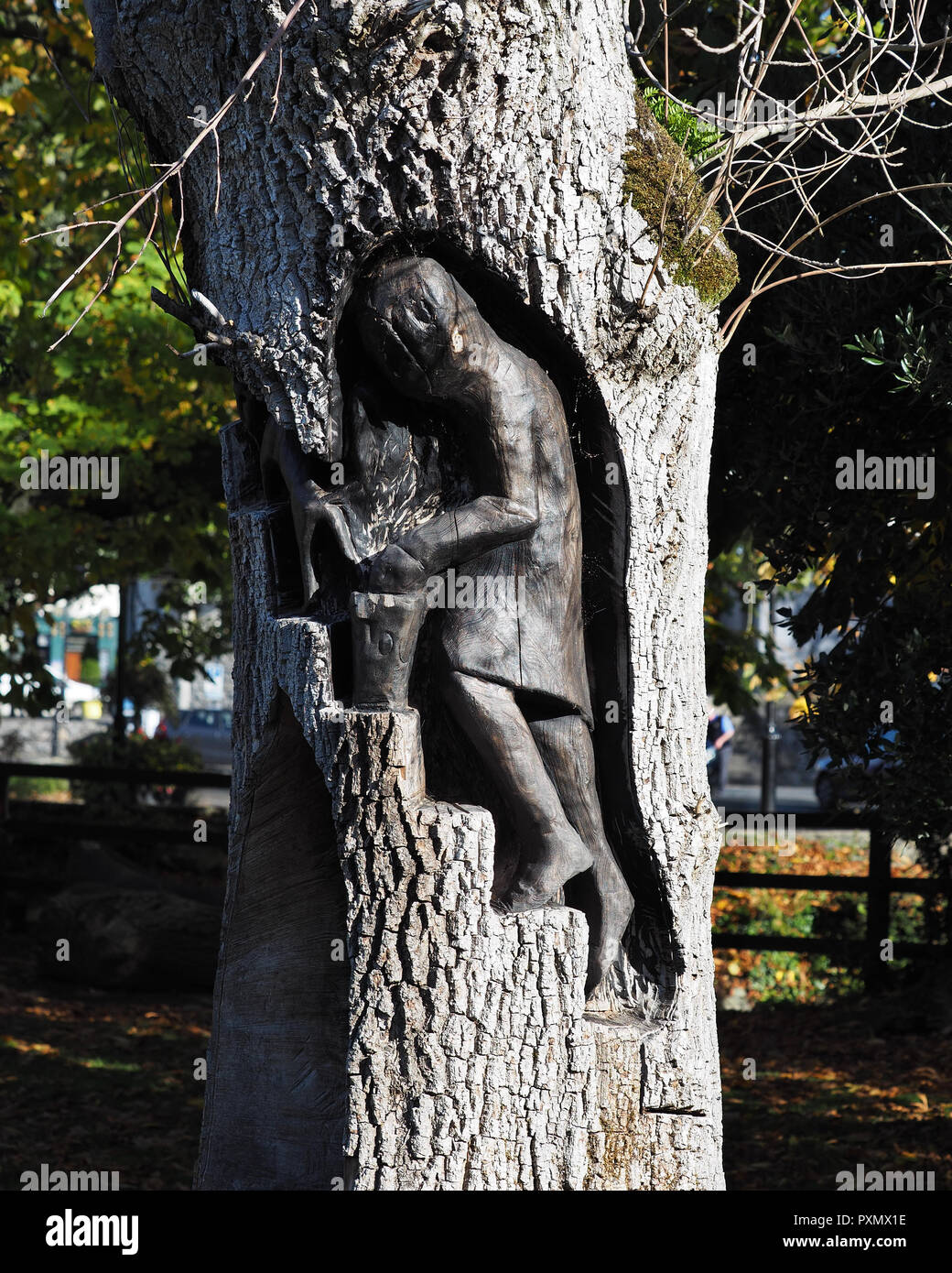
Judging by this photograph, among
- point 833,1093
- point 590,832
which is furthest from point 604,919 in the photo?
point 833,1093

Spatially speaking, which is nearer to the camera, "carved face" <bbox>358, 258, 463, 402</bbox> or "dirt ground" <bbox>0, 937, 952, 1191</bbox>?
"carved face" <bbox>358, 258, 463, 402</bbox>

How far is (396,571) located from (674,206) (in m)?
1.17

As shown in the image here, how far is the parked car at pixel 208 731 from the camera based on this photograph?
23047mm

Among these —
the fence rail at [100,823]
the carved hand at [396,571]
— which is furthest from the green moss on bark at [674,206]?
the fence rail at [100,823]

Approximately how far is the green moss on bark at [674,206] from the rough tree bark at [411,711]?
2 cm

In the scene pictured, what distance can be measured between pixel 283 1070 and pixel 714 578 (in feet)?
19.8

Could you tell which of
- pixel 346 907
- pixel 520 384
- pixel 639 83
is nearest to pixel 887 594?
pixel 639 83

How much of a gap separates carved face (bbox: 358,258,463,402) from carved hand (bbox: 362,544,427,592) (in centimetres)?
43

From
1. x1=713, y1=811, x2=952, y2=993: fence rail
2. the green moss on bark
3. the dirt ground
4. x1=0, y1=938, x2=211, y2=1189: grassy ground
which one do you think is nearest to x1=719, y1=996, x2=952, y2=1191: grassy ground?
the dirt ground

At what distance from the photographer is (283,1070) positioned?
3430 mm

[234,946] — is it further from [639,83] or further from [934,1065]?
[934,1065]

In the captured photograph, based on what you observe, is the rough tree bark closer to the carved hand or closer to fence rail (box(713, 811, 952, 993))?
the carved hand

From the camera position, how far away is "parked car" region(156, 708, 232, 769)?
23.0 metres
